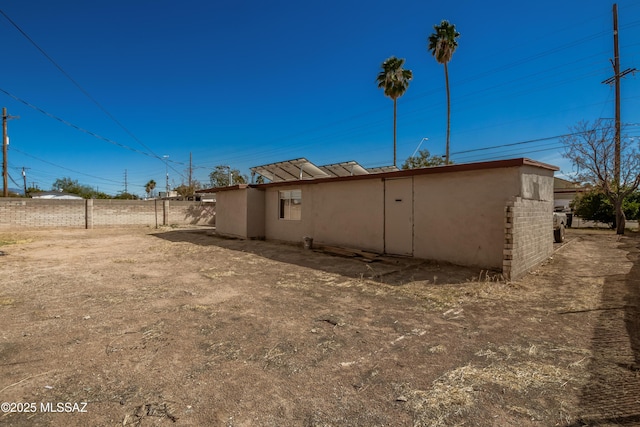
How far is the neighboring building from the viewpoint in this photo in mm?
6879

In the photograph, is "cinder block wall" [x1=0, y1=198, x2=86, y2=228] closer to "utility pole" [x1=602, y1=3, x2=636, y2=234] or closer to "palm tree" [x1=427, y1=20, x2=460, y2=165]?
"palm tree" [x1=427, y1=20, x2=460, y2=165]

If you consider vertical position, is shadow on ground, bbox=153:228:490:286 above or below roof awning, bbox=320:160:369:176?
below

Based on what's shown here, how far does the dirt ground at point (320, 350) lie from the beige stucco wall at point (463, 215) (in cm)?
86

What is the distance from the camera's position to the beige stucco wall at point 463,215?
704 centimetres

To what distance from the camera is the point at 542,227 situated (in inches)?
316

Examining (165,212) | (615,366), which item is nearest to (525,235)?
(615,366)

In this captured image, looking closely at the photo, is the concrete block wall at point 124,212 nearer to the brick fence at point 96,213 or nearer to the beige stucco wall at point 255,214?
the brick fence at point 96,213

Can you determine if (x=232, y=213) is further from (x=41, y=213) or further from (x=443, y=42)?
(x=443, y=42)

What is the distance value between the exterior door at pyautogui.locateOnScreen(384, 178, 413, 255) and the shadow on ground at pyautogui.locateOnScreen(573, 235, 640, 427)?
4342mm

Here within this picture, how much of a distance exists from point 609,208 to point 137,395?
25.1 m

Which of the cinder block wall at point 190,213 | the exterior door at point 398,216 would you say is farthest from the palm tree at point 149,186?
the exterior door at point 398,216

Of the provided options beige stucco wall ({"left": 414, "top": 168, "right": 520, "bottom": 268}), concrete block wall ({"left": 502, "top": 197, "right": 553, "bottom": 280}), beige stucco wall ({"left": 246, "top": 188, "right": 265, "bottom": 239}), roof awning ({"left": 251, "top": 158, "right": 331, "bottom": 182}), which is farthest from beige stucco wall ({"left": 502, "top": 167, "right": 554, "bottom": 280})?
beige stucco wall ({"left": 246, "top": 188, "right": 265, "bottom": 239})

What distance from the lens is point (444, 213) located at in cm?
794

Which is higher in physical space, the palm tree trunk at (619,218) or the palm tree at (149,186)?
the palm tree at (149,186)
